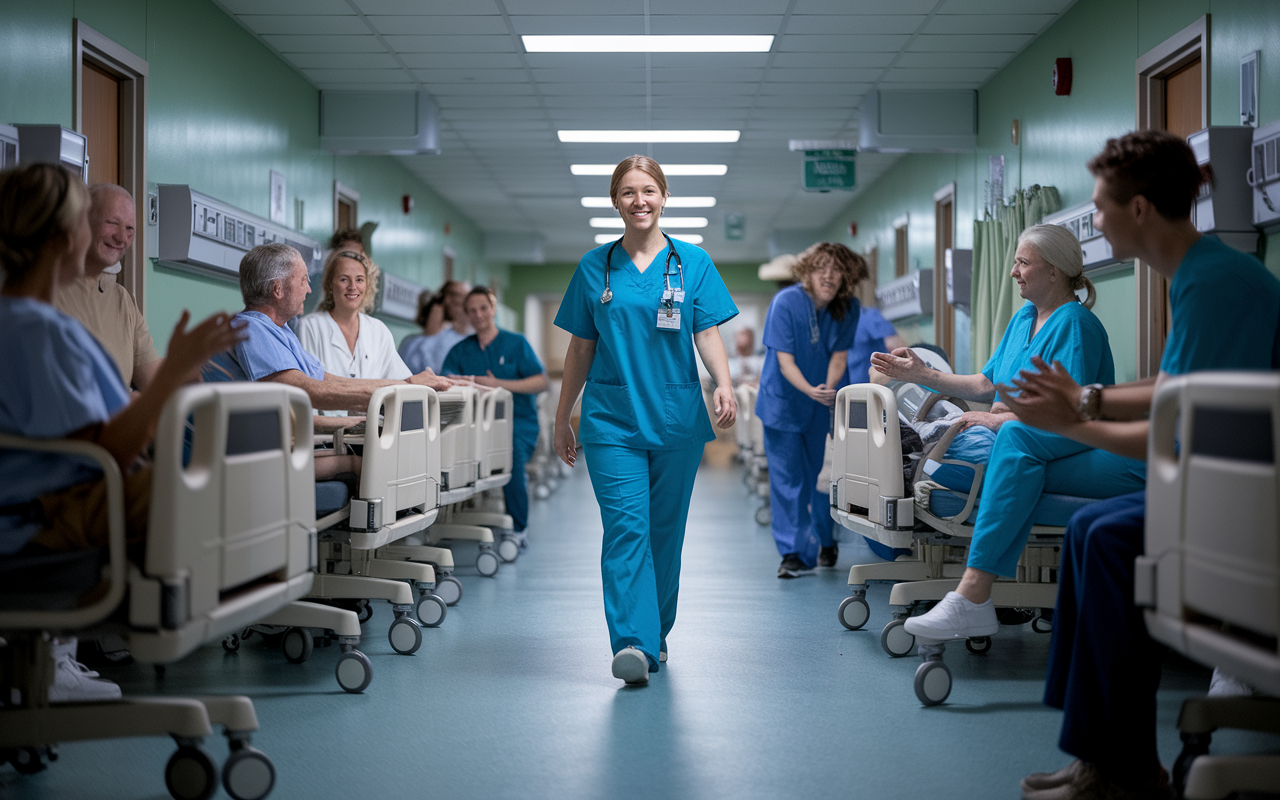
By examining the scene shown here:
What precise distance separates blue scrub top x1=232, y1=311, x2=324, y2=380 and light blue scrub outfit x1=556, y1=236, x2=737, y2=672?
2.88 ft

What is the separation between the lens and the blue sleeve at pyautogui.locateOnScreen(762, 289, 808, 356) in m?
4.88

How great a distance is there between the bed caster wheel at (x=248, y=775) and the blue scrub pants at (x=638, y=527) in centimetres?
111

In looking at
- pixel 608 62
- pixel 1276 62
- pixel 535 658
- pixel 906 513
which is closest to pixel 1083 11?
pixel 1276 62

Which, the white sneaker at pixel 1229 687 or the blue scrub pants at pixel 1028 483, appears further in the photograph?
the blue scrub pants at pixel 1028 483

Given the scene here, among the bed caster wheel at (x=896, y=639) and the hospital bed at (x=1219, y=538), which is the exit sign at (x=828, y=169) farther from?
the hospital bed at (x=1219, y=538)

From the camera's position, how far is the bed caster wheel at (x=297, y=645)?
309cm

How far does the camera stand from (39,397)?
171 centimetres

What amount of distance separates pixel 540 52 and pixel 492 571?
3.18 meters

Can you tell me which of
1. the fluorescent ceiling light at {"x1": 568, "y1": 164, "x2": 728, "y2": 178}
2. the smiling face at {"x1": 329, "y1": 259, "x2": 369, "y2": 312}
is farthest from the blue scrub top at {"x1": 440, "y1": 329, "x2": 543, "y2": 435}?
the fluorescent ceiling light at {"x1": 568, "y1": 164, "x2": 728, "y2": 178}

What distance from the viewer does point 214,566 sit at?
182 cm

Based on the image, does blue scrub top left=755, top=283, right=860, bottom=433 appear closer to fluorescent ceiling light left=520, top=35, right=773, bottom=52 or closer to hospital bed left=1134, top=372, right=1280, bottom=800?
fluorescent ceiling light left=520, top=35, right=773, bottom=52

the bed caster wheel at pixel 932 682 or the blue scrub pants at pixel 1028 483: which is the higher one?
the blue scrub pants at pixel 1028 483

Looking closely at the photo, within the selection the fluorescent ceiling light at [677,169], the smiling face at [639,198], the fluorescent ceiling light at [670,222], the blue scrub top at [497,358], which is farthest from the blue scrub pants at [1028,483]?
the fluorescent ceiling light at [670,222]

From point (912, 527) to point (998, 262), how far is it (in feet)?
10.6
